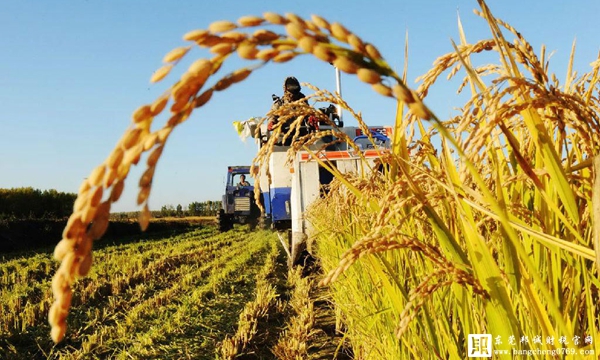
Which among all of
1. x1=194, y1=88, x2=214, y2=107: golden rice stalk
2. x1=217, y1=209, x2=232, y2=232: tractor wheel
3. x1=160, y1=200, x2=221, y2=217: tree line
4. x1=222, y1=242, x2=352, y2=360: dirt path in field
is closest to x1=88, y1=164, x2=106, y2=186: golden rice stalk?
x1=194, y1=88, x2=214, y2=107: golden rice stalk

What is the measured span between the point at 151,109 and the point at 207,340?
191 inches

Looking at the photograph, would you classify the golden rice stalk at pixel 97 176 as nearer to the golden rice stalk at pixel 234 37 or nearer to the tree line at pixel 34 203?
the golden rice stalk at pixel 234 37

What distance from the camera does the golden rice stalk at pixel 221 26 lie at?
0.59m

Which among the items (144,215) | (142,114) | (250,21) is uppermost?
(250,21)

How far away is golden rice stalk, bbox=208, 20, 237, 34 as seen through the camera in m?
0.59

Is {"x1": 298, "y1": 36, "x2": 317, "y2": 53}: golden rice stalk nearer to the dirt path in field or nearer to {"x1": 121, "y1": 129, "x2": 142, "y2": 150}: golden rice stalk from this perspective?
{"x1": 121, "y1": 129, "x2": 142, "y2": 150}: golden rice stalk

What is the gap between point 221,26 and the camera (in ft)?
1.95

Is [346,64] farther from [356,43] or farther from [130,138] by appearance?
[130,138]

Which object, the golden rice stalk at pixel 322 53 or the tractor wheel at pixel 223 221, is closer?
the golden rice stalk at pixel 322 53


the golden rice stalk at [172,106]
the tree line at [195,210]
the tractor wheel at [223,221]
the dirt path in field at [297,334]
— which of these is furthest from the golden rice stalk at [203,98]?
the tree line at [195,210]

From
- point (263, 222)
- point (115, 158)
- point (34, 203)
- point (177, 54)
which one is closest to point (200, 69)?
point (177, 54)

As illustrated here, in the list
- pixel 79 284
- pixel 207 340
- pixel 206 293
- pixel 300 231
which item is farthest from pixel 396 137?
pixel 79 284

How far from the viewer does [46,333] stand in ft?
19.0

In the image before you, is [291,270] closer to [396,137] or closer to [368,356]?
[368,356]
